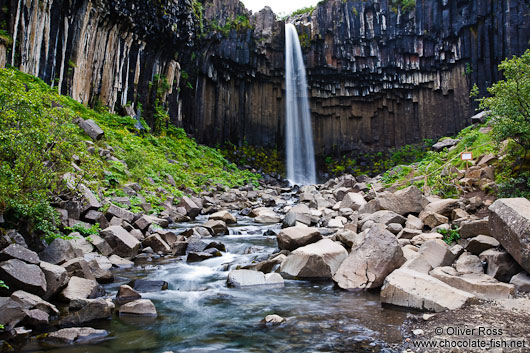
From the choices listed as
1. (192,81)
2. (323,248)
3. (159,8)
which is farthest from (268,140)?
(323,248)

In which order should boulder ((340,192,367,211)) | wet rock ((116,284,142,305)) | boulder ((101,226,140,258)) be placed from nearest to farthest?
1. wet rock ((116,284,142,305))
2. boulder ((101,226,140,258))
3. boulder ((340,192,367,211))

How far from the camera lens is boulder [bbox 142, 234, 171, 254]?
8.36m

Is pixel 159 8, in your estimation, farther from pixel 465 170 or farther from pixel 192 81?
pixel 465 170

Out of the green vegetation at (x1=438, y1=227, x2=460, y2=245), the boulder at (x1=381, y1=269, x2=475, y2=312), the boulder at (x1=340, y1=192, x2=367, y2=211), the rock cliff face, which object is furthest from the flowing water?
the rock cliff face

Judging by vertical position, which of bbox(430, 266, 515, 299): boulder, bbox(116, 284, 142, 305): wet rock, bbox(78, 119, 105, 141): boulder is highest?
bbox(78, 119, 105, 141): boulder

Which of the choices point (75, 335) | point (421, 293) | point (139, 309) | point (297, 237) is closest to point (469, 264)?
→ point (421, 293)

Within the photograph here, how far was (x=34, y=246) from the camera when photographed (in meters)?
5.95

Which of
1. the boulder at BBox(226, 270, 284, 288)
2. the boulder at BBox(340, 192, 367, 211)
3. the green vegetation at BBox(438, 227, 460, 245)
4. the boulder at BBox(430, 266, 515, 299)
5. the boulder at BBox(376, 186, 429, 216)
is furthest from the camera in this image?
the boulder at BBox(340, 192, 367, 211)

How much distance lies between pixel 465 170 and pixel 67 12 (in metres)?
18.1

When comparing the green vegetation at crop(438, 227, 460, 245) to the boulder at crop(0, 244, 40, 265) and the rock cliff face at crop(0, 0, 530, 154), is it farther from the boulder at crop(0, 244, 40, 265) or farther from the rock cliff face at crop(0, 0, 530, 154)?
the rock cliff face at crop(0, 0, 530, 154)

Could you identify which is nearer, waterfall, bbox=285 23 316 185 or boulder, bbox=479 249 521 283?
boulder, bbox=479 249 521 283

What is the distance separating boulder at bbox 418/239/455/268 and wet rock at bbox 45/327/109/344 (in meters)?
4.95

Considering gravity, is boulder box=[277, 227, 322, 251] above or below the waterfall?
below

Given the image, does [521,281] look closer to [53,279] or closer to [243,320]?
[243,320]
